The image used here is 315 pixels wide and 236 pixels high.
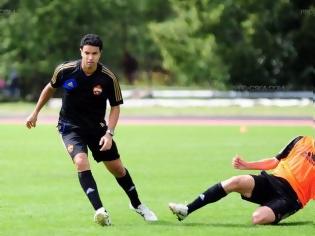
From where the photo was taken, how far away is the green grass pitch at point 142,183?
979 centimetres

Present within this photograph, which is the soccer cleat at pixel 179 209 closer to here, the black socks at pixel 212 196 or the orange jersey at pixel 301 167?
the black socks at pixel 212 196

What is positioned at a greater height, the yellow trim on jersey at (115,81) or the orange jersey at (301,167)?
the yellow trim on jersey at (115,81)

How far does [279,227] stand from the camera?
32.1 ft

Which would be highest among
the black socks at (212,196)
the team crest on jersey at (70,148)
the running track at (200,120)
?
the team crest on jersey at (70,148)

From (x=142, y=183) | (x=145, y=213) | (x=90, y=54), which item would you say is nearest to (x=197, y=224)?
(x=145, y=213)

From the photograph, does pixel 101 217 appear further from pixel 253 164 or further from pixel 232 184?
pixel 253 164

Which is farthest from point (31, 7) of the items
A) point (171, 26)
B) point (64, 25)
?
point (171, 26)

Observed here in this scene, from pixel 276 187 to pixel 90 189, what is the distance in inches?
81.2

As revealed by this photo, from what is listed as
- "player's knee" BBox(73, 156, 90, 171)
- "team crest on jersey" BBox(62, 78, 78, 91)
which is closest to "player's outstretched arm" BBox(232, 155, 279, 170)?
"player's knee" BBox(73, 156, 90, 171)

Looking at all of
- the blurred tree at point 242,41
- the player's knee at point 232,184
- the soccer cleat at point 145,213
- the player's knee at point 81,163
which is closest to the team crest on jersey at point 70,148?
the player's knee at point 81,163

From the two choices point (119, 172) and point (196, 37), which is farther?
point (196, 37)

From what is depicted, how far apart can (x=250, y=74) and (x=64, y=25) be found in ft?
43.1

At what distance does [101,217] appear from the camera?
961 cm

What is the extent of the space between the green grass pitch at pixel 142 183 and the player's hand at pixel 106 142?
0.87 m
